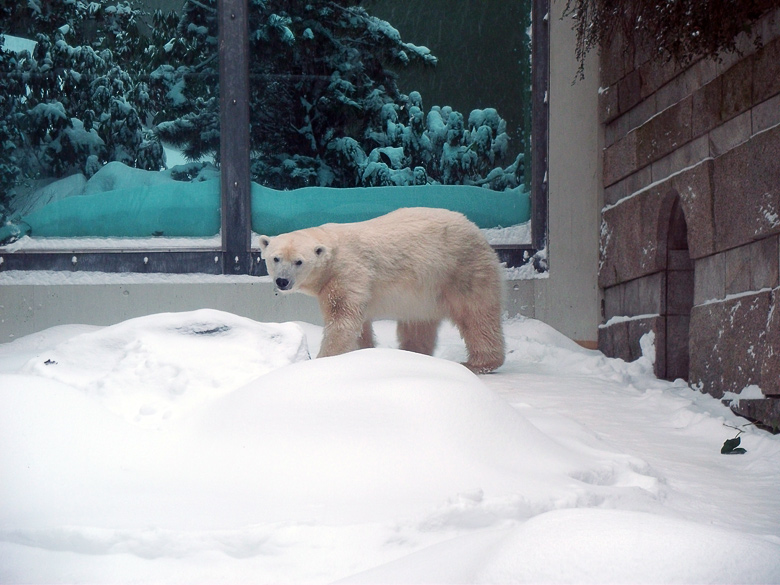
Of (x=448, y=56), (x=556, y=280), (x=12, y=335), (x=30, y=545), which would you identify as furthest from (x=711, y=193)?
(x=12, y=335)

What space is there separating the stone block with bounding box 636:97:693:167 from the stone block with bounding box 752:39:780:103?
26.2 inches

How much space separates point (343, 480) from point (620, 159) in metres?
3.73

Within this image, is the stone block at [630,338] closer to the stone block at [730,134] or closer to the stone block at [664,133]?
the stone block at [664,133]

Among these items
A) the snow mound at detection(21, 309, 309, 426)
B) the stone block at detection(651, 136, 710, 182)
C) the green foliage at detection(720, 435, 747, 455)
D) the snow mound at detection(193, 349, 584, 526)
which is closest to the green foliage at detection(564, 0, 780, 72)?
the stone block at detection(651, 136, 710, 182)

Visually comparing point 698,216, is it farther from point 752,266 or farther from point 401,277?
point 401,277

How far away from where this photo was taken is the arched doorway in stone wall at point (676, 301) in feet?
14.1

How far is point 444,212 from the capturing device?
14.8 ft

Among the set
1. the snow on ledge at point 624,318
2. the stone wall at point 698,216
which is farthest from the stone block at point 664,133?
the snow on ledge at point 624,318

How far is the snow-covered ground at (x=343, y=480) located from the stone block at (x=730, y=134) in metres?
1.32

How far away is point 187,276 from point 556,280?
8.74 ft

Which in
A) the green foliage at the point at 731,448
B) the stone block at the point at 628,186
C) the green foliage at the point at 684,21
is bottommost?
the green foliage at the point at 731,448

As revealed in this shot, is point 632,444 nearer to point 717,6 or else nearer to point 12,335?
point 717,6

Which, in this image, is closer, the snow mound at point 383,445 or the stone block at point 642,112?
the snow mound at point 383,445

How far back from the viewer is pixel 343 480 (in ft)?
6.08
